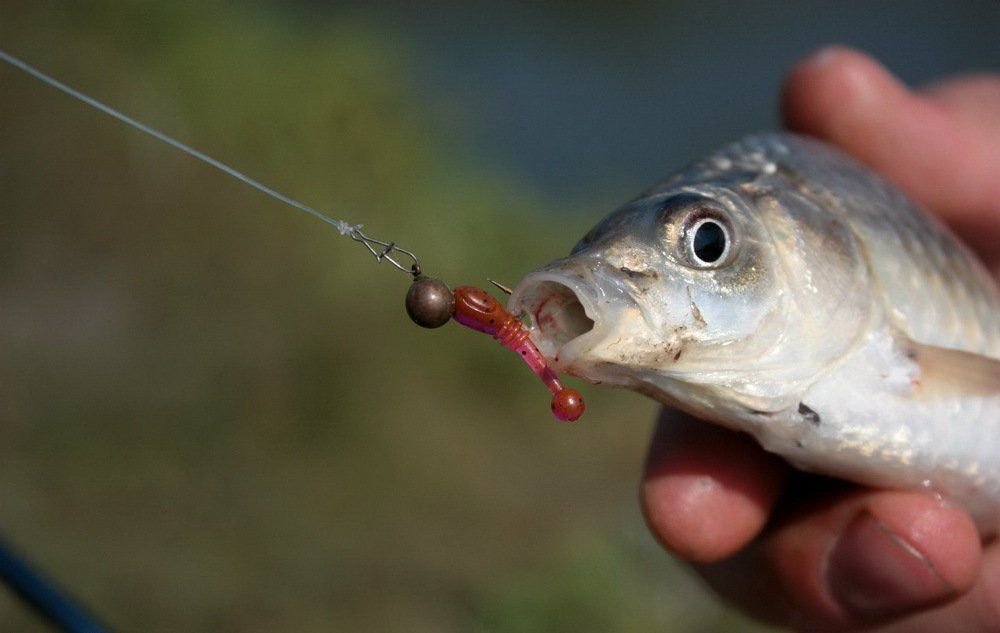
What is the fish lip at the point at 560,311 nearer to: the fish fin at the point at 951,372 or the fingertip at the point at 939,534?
the fish fin at the point at 951,372

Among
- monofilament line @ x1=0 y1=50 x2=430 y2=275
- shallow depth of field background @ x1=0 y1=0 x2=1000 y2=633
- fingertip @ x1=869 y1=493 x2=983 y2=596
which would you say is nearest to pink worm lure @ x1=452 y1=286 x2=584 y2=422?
monofilament line @ x1=0 y1=50 x2=430 y2=275

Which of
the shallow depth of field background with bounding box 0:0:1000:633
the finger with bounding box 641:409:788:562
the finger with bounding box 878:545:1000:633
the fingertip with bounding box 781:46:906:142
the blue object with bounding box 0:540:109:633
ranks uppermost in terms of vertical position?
the fingertip with bounding box 781:46:906:142

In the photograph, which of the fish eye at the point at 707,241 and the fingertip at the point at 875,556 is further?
the fingertip at the point at 875,556

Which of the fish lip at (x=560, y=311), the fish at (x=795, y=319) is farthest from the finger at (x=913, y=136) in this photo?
the fish lip at (x=560, y=311)

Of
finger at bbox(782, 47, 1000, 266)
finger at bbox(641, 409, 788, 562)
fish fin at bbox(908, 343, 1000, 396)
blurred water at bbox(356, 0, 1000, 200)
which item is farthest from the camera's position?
blurred water at bbox(356, 0, 1000, 200)

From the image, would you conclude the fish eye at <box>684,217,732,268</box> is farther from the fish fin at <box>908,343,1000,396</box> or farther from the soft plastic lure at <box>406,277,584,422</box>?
the fish fin at <box>908,343,1000,396</box>
